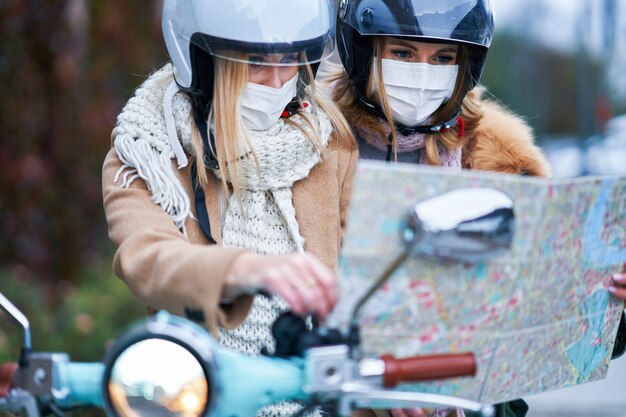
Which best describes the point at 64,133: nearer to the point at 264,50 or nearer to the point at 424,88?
the point at 424,88

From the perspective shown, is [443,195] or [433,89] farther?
[433,89]

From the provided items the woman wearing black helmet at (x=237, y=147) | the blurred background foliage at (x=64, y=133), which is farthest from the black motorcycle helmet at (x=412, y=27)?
the blurred background foliage at (x=64, y=133)

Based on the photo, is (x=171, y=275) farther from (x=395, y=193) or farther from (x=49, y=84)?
(x=49, y=84)

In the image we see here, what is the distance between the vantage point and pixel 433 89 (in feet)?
9.23

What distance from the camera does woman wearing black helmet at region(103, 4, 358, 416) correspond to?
232 cm

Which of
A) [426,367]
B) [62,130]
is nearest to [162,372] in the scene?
[426,367]

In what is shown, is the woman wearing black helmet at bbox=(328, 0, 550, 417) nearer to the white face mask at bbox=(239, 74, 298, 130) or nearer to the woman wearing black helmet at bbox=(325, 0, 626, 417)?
the woman wearing black helmet at bbox=(325, 0, 626, 417)

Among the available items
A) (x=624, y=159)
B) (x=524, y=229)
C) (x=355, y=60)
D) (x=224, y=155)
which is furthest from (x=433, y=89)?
(x=624, y=159)

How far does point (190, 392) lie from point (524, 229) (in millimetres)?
641

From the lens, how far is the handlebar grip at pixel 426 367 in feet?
5.61

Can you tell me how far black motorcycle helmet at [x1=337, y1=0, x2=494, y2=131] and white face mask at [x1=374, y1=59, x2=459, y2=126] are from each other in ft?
0.25

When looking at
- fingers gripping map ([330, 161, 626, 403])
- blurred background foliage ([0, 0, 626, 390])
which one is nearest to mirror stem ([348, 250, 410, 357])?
fingers gripping map ([330, 161, 626, 403])

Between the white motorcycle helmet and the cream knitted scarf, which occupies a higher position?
the white motorcycle helmet

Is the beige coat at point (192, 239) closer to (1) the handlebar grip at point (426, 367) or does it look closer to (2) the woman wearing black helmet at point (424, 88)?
(2) the woman wearing black helmet at point (424, 88)
